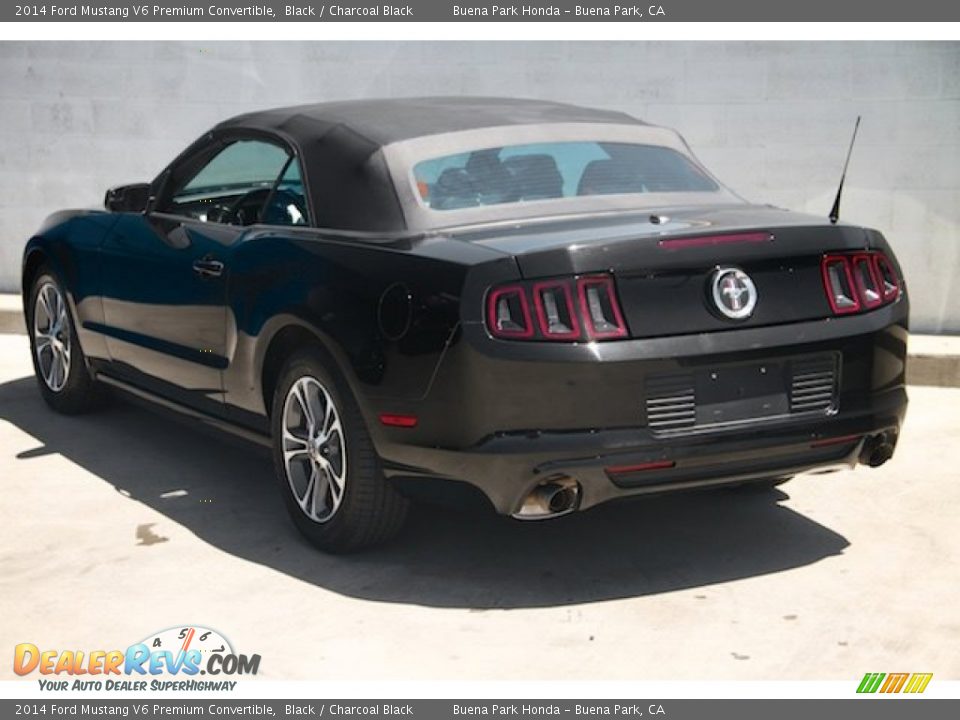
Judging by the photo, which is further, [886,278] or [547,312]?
[886,278]

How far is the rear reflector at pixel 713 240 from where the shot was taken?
204 inches

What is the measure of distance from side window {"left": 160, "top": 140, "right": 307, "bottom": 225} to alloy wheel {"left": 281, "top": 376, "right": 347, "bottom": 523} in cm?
75

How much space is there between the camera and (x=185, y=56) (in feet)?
38.8

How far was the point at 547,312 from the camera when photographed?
16.6 ft

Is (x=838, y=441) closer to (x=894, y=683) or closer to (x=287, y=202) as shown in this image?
(x=894, y=683)

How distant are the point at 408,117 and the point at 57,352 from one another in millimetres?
2804

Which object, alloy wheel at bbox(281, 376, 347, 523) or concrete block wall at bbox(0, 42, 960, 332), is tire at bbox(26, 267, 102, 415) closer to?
alloy wheel at bbox(281, 376, 347, 523)

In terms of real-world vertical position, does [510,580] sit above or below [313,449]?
below

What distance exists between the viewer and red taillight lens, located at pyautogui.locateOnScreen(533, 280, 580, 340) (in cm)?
504

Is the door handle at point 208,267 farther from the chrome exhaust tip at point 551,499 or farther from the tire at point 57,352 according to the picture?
the chrome exhaust tip at point 551,499

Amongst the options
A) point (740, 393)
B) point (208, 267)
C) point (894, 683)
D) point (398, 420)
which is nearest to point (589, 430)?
point (740, 393)

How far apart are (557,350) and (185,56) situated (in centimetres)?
752

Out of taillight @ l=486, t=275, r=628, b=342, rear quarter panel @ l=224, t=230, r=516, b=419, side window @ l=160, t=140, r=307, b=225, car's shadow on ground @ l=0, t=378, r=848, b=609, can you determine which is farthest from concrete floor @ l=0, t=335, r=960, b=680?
side window @ l=160, t=140, r=307, b=225
